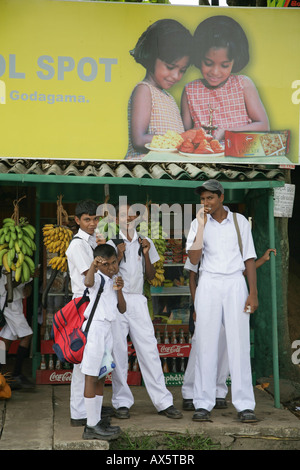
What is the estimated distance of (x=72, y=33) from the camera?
644 centimetres

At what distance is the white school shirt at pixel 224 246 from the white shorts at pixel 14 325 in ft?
7.87

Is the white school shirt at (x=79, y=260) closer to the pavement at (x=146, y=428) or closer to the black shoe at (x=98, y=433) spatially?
the black shoe at (x=98, y=433)

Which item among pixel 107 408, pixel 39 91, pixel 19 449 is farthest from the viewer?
pixel 39 91

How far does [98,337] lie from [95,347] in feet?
0.29

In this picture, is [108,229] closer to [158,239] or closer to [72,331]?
[158,239]

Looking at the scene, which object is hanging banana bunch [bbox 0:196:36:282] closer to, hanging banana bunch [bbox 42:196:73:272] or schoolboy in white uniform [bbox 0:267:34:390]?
hanging banana bunch [bbox 42:196:73:272]

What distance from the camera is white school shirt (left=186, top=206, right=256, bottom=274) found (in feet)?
18.5

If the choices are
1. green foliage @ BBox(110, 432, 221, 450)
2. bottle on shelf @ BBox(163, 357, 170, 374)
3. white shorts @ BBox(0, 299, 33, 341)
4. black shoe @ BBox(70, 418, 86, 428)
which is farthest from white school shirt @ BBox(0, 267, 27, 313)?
green foliage @ BBox(110, 432, 221, 450)

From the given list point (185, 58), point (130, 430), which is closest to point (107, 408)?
point (130, 430)

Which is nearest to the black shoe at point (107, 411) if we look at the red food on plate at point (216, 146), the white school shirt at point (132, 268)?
the white school shirt at point (132, 268)
